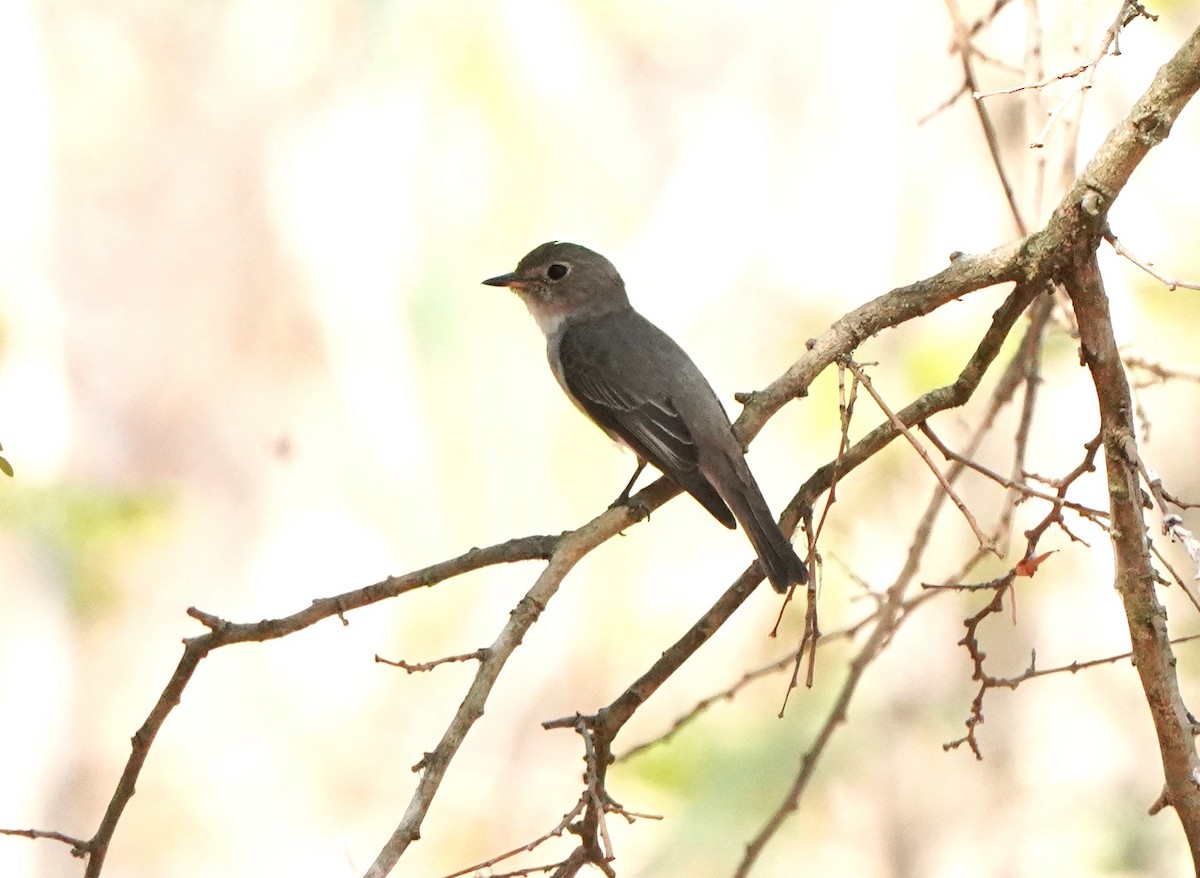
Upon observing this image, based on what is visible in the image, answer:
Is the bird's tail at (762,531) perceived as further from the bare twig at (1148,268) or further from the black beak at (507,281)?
the black beak at (507,281)

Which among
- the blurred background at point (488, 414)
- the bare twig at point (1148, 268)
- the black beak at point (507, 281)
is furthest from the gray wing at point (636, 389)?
the bare twig at point (1148, 268)

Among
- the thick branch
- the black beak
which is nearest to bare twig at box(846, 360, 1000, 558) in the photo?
the thick branch

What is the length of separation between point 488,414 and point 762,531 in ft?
16.1

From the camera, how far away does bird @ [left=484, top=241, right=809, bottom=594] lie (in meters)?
4.19

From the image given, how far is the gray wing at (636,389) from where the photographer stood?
4328 millimetres

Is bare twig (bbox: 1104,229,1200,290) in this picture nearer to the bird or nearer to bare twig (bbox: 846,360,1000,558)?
bare twig (bbox: 846,360,1000,558)

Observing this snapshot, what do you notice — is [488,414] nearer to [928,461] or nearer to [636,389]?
[636,389]

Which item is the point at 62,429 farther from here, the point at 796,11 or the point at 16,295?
the point at 796,11

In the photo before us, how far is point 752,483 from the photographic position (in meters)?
4.32

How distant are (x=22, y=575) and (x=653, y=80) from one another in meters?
5.35

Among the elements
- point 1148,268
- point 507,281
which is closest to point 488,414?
point 507,281

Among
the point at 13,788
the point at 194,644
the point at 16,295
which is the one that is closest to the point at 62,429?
the point at 16,295

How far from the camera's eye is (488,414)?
8.81 metres

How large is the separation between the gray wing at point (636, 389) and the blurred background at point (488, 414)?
43.8 inches
